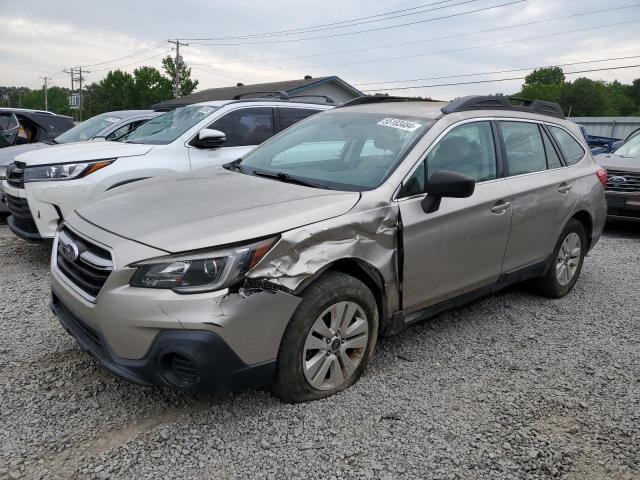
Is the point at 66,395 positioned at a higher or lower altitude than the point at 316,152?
lower

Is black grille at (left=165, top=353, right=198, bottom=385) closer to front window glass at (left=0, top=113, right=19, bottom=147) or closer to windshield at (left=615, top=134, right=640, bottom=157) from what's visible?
front window glass at (left=0, top=113, right=19, bottom=147)

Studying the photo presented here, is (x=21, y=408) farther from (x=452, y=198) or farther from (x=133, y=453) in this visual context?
(x=452, y=198)

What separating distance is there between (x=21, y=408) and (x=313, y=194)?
198 cm

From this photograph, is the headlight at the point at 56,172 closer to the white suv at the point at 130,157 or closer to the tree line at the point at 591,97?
the white suv at the point at 130,157

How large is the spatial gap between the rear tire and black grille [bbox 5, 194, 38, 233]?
4.77 meters

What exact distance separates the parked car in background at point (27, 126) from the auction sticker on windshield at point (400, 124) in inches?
312

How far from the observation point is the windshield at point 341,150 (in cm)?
340

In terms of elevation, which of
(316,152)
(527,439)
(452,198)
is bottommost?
(527,439)

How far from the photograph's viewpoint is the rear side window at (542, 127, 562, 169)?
4582mm

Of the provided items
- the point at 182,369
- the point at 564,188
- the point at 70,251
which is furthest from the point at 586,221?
the point at 70,251

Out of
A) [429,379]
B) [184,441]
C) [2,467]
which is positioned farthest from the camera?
[429,379]

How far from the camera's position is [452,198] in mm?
3506

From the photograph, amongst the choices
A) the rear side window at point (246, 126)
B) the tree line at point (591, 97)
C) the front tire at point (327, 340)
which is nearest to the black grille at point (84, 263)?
the front tire at point (327, 340)

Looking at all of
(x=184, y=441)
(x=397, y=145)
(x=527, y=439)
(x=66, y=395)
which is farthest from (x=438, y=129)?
(x=66, y=395)
